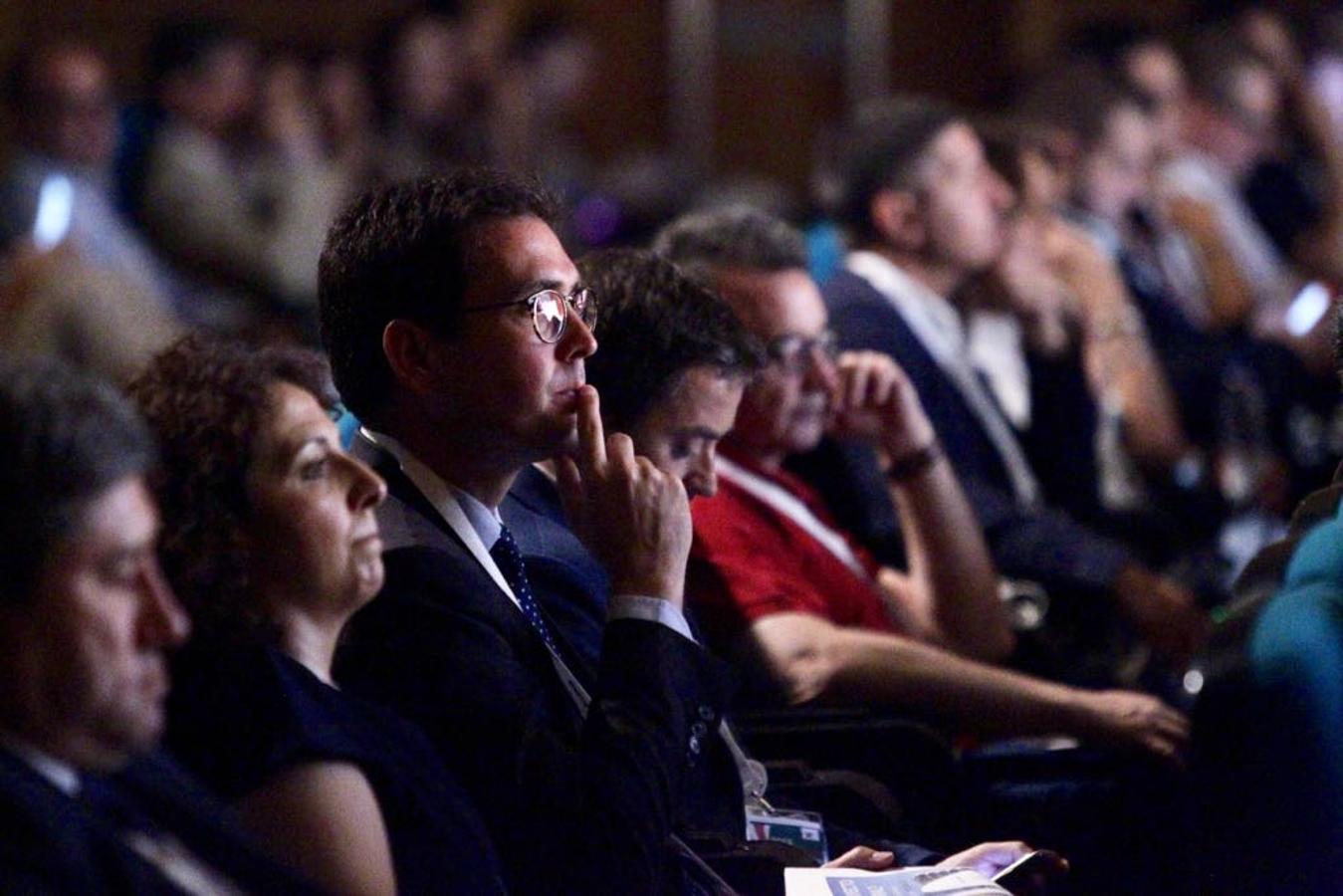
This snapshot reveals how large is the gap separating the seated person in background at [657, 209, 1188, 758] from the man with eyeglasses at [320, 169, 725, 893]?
60 centimetres

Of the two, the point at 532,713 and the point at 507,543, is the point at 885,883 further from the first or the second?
the point at 507,543

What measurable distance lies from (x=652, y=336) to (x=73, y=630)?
1.11 m

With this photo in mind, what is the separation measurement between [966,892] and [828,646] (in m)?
0.83

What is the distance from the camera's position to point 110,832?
1.40 metres

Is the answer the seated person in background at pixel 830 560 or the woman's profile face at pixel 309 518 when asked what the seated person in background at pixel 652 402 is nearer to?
the seated person in background at pixel 830 560

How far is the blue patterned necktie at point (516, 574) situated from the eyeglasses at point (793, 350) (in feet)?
2.82

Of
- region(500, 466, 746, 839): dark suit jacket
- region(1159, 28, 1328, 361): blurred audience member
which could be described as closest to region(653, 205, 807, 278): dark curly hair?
region(500, 466, 746, 839): dark suit jacket

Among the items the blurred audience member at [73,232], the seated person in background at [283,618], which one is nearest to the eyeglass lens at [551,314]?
the seated person in background at [283,618]

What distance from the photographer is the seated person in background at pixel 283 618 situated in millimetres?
1634

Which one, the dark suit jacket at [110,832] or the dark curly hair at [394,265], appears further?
the dark curly hair at [394,265]

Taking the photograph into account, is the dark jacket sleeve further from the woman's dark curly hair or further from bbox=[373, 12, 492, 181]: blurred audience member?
bbox=[373, 12, 492, 181]: blurred audience member

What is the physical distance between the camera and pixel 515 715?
A: 187 centimetres

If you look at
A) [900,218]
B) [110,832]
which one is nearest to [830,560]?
[900,218]

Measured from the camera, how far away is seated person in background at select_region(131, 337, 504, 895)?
5.36ft
